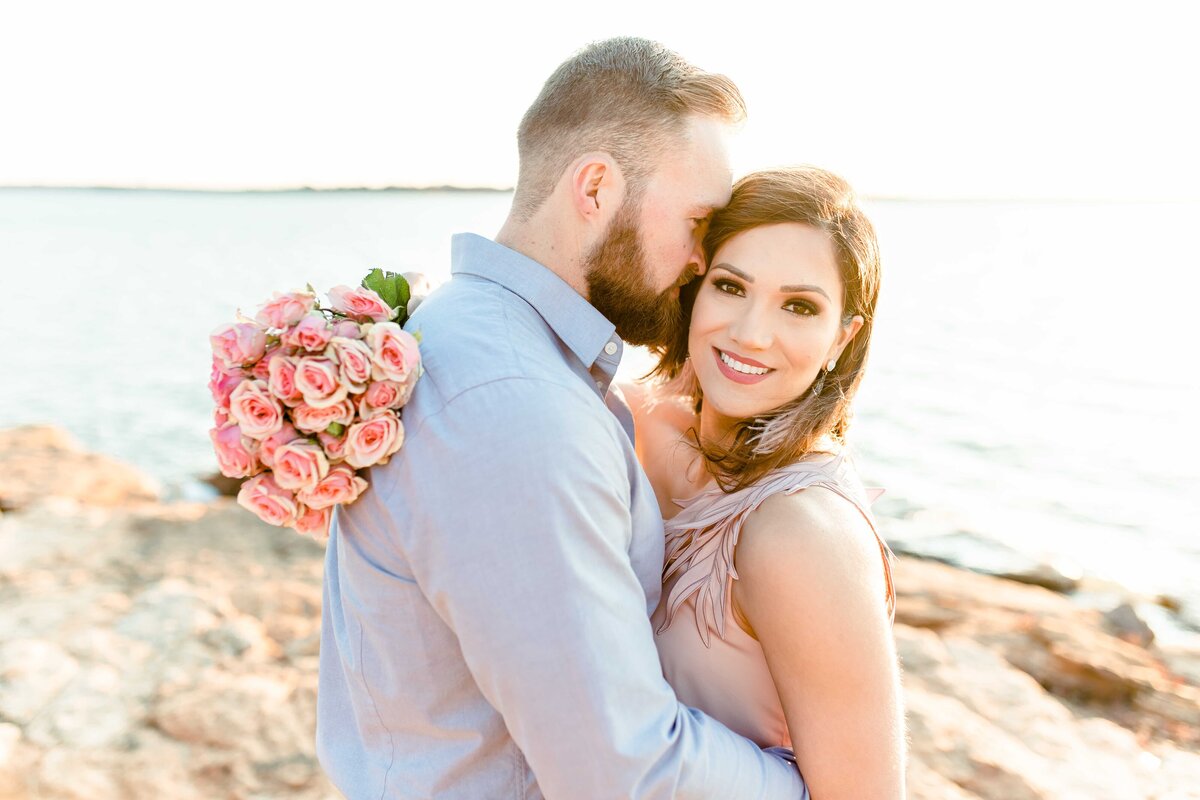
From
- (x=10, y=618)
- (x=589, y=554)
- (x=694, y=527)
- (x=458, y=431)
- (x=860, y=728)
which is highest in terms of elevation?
(x=458, y=431)

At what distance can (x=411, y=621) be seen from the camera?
1.69 metres

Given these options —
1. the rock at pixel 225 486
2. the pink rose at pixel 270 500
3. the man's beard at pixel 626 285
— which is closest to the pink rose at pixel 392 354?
the pink rose at pixel 270 500

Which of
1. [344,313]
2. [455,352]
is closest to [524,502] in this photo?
[455,352]

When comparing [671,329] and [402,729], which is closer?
[402,729]

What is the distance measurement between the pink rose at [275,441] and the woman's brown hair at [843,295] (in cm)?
118

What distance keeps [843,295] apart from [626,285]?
72 centimetres

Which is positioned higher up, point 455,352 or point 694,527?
point 455,352

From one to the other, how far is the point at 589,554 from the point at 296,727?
2984mm

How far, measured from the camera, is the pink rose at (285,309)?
66.6 inches

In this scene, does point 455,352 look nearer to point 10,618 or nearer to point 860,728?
point 860,728

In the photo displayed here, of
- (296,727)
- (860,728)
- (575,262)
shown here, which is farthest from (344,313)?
(296,727)

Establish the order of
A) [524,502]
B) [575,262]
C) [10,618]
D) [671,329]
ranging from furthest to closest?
[10,618], [671,329], [575,262], [524,502]

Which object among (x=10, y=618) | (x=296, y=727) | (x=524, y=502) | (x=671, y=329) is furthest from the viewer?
(x=10, y=618)

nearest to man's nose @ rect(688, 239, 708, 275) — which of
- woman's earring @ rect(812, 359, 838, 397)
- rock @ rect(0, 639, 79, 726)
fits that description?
woman's earring @ rect(812, 359, 838, 397)
